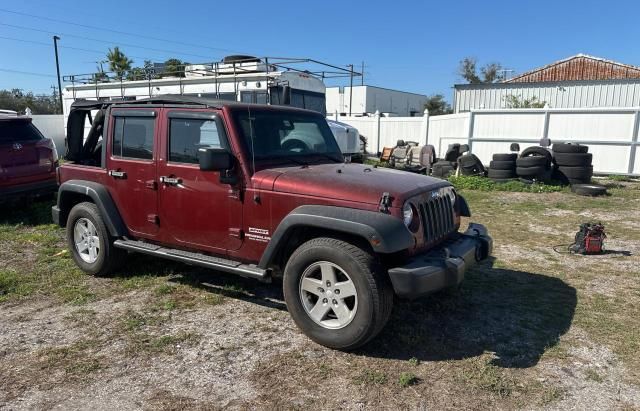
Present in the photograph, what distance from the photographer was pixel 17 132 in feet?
26.8

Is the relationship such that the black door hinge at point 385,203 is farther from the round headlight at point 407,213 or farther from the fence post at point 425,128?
the fence post at point 425,128

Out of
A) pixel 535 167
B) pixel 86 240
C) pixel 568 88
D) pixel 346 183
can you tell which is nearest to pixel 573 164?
pixel 535 167

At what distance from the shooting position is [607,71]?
111 feet

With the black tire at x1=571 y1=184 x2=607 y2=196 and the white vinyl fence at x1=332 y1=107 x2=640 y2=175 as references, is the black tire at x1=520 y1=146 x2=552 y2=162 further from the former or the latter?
the white vinyl fence at x1=332 y1=107 x2=640 y2=175

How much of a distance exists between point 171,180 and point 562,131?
13.2m

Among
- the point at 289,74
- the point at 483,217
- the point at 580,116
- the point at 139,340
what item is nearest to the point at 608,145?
the point at 580,116

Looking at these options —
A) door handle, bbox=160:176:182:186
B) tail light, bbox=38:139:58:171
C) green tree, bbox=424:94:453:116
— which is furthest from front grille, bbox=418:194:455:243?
green tree, bbox=424:94:453:116

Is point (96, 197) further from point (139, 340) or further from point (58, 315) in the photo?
point (139, 340)

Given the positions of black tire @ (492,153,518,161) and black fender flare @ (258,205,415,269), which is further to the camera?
black tire @ (492,153,518,161)

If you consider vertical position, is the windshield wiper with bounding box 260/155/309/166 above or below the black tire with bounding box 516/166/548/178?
above

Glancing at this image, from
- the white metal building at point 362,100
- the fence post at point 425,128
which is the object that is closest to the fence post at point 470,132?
the fence post at point 425,128

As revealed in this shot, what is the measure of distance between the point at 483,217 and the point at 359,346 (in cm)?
601

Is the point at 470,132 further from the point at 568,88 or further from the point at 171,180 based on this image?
the point at 568,88

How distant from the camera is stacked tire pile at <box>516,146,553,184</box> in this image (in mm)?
12117
